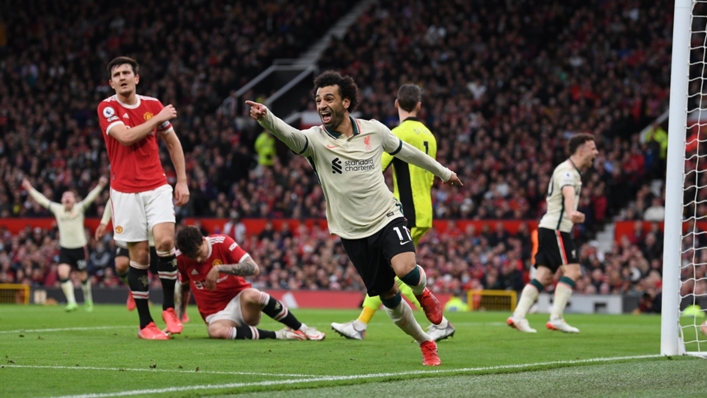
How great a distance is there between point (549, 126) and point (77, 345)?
1880 cm

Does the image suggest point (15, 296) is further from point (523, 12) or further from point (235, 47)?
point (523, 12)

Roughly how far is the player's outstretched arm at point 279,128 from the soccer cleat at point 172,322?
338cm

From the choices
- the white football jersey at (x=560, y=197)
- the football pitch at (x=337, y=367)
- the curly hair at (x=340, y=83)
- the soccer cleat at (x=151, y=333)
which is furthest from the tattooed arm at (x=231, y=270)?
the white football jersey at (x=560, y=197)

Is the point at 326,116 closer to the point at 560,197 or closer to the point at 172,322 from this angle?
the point at 172,322

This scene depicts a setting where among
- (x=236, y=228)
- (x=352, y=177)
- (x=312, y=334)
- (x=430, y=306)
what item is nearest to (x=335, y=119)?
(x=352, y=177)

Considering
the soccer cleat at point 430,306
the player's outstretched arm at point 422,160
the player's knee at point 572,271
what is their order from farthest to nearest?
1. the player's knee at point 572,271
2. the soccer cleat at point 430,306
3. the player's outstretched arm at point 422,160

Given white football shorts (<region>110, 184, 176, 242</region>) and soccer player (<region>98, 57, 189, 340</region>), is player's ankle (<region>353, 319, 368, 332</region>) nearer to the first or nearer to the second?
soccer player (<region>98, 57, 189, 340</region>)

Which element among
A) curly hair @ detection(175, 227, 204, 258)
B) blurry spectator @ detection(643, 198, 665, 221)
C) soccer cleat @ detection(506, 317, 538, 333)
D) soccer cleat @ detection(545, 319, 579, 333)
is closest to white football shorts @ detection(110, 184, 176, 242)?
curly hair @ detection(175, 227, 204, 258)

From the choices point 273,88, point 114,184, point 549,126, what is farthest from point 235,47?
point 114,184

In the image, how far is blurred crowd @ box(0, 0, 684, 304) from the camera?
2478 centimetres

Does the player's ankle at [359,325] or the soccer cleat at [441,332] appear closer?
the soccer cleat at [441,332]

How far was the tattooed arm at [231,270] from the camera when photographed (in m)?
10.1

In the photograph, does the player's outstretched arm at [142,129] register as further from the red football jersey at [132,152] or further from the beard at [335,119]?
the beard at [335,119]

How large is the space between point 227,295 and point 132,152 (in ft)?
5.95
